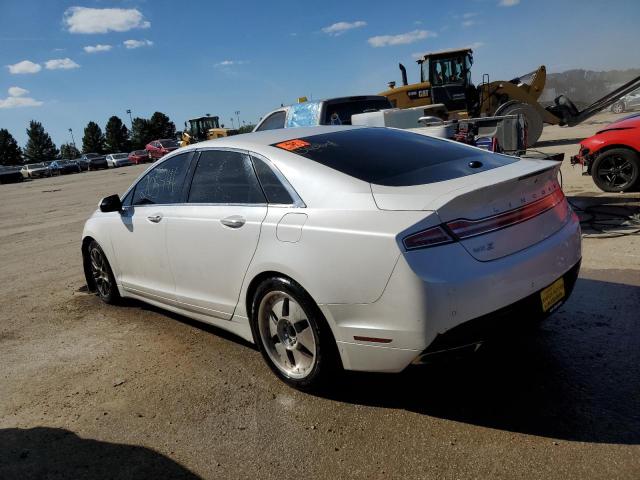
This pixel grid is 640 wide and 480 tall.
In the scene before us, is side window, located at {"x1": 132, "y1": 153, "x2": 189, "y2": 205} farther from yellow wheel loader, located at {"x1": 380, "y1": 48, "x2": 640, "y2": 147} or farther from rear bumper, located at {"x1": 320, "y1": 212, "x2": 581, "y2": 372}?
yellow wheel loader, located at {"x1": 380, "y1": 48, "x2": 640, "y2": 147}

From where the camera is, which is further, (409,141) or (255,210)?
(409,141)

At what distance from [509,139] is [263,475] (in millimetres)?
6355

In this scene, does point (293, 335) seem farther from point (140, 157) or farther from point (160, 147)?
point (140, 157)

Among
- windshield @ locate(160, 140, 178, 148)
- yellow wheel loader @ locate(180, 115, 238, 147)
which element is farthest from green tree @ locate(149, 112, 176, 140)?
yellow wheel loader @ locate(180, 115, 238, 147)

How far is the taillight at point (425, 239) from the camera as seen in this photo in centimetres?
243

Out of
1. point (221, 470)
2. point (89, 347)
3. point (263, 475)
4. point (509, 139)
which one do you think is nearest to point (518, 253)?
point (263, 475)

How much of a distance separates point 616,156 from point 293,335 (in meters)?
6.68

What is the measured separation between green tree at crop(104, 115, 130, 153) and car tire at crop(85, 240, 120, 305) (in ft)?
250

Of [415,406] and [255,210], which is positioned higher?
[255,210]

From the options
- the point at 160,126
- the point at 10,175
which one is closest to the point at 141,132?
the point at 160,126

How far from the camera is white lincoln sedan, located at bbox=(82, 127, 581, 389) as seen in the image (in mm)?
2457

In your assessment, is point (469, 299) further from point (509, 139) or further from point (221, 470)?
point (509, 139)

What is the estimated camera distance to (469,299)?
2.43m

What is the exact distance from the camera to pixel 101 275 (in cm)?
529
